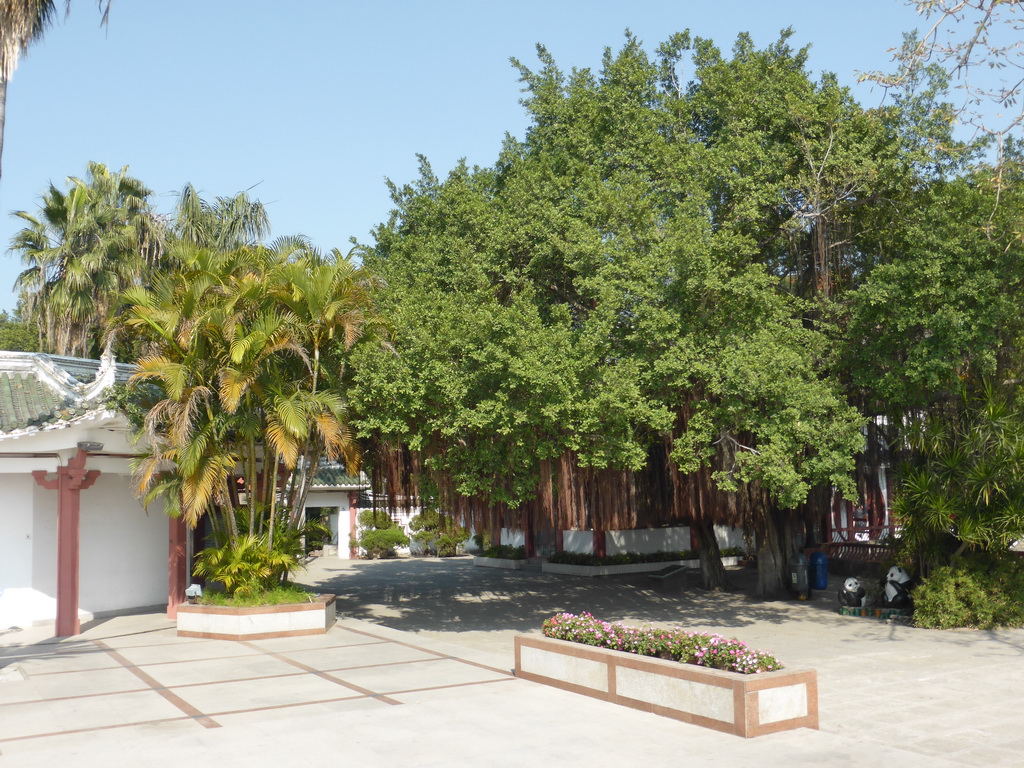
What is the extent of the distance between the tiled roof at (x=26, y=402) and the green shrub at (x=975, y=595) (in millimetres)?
16349

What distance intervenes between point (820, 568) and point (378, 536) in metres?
21.4

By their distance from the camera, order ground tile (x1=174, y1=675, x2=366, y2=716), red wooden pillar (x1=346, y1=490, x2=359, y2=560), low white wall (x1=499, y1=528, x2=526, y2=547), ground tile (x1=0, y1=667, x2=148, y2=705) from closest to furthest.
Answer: ground tile (x1=174, y1=675, x2=366, y2=716)
ground tile (x1=0, y1=667, x2=148, y2=705)
low white wall (x1=499, y1=528, x2=526, y2=547)
red wooden pillar (x1=346, y1=490, x2=359, y2=560)

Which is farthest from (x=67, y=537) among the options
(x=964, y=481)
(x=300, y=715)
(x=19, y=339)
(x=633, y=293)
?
(x=19, y=339)

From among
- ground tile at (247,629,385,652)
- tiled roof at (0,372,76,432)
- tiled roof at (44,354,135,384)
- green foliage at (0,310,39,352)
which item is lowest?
ground tile at (247,629,385,652)

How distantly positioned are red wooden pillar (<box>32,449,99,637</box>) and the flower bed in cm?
979

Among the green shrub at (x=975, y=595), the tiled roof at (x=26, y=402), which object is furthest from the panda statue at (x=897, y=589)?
the tiled roof at (x=26, y=402)

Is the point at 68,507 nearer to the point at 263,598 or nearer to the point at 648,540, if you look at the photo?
the point at 263,598

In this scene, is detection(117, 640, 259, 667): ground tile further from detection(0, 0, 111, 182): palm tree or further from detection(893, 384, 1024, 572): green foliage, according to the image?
detection(893, 384, 1024, 572): green foliage

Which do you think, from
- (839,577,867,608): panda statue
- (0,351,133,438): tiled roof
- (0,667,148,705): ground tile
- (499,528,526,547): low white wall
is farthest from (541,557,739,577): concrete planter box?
(0,667,148,705): ground tile

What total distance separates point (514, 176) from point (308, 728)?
42.0 ft

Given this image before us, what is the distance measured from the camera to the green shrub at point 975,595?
15.9 metres

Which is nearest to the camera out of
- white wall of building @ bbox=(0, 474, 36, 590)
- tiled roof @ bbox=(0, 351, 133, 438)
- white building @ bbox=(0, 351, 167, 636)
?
tiled roof @ bbox=(0, 351, 133, 438)

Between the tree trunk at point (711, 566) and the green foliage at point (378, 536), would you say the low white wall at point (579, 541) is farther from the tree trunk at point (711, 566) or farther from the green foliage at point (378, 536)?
the green foliage at point (378, 536)

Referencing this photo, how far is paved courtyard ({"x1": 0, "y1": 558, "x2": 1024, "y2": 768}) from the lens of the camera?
316 inches
